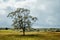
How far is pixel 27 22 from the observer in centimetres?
4334

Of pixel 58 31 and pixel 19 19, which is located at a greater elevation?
pixel 19 19

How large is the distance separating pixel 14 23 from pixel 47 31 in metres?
8.44

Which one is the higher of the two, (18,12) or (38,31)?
(18,12)

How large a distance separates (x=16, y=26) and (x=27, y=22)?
2923 mm

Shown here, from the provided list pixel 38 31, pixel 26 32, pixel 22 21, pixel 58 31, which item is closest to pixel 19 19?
pixel 22 21

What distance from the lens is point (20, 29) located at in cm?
4403

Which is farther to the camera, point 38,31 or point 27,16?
point 27,16

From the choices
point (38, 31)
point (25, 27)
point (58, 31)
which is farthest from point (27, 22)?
point (58, 31)

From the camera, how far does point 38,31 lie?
131 feet

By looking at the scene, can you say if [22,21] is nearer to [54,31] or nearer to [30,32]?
[30,32]

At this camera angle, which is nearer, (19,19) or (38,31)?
(38,31)

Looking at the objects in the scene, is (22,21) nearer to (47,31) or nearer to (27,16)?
(27,16)

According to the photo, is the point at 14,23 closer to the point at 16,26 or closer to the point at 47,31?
the point at 16,26

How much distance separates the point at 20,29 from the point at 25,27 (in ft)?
4.90
